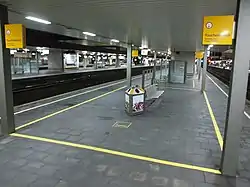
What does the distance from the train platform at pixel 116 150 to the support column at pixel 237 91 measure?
1.11 feet

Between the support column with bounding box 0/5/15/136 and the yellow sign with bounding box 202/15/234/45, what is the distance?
176 inches

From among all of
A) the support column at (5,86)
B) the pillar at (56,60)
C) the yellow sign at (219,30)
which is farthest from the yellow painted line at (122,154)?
the pillar at (56,60)

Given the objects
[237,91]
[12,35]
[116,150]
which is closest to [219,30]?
[237,91]

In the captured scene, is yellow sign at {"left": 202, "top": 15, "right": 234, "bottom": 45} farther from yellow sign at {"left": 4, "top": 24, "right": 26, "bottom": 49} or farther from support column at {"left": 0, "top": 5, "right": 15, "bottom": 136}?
support column at {"left": 0, "top": 5, "right": 15, "bottom": 136}

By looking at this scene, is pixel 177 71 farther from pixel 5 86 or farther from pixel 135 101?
pixel 5 86

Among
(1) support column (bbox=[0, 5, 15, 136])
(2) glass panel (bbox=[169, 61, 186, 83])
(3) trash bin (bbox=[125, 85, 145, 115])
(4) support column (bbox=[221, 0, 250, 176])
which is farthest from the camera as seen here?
(2) glass panel (bbox=[169, 61, 186, 83])

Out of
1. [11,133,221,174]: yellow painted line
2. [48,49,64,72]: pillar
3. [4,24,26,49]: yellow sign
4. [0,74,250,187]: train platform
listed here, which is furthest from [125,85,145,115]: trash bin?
[48,49,64,72]: pillar

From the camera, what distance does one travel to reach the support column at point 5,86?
5188mm

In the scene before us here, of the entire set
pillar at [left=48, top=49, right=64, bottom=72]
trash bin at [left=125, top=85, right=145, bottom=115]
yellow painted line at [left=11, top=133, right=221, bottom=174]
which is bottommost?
yellow painted line at [left=11, top=133, right=221, bottom=174]

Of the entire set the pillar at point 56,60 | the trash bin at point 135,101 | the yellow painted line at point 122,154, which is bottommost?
the yellow painted line at point 122,154

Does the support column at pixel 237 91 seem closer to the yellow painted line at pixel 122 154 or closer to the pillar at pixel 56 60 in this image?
the yellow painted line at pixel 122 154

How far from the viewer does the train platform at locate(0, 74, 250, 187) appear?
356cm

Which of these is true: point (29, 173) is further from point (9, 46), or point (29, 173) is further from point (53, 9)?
point (53, 9)

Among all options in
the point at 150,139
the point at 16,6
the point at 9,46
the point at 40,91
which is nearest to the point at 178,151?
the point at 150,139
